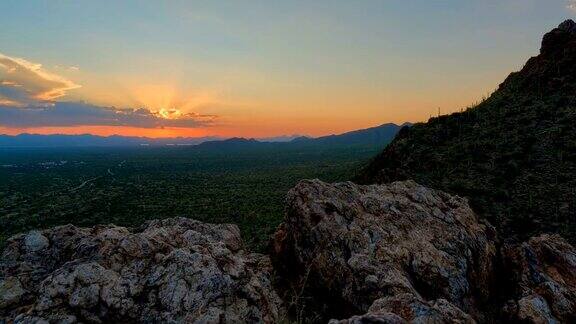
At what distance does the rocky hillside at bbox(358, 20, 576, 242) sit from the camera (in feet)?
77.3

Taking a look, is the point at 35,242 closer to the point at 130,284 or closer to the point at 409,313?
the point at 130,284

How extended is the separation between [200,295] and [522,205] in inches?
860

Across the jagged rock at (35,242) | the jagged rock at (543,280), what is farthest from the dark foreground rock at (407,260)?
the jagged rock at (35,242)

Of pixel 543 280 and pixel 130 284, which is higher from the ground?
pixel 130 284

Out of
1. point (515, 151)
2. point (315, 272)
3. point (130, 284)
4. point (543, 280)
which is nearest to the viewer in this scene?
point (130, 284)

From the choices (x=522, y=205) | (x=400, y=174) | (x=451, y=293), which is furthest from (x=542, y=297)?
(x=400, y=174)

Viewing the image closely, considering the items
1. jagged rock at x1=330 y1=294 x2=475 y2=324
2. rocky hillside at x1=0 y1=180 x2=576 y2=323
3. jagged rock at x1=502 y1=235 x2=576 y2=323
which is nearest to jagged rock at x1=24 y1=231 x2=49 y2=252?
rocky hillside at x1=0 y1=180 x2=576 y2=323

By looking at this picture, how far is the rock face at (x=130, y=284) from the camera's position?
8.41 metres

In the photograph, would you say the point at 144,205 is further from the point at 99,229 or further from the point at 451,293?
the point at 451,293

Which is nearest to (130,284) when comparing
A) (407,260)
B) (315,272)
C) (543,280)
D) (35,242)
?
(35,242)

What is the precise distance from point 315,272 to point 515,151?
24.8 m

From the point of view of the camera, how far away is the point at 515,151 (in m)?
29.7

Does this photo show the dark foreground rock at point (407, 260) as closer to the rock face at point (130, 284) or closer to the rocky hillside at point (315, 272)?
the rocky hillside at point (315, 272)

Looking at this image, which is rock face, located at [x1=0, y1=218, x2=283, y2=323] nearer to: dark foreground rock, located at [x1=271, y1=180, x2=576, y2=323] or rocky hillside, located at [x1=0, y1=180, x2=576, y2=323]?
rocky hillside, located at [x1=0, y1=180, x2=576, y2=323]
